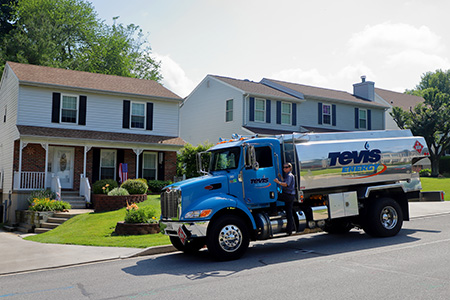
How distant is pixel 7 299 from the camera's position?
6.88 meters

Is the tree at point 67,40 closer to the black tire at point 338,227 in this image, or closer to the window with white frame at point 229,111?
the window with white frame at point 229,111

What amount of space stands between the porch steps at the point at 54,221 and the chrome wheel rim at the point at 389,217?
12.6 m

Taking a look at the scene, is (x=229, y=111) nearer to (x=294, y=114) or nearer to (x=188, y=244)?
(x=294, y=114)

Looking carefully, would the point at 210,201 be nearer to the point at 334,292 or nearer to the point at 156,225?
the point at 334,292

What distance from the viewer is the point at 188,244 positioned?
10414 mm

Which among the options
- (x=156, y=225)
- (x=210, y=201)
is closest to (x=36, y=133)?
(x=156, y=225)

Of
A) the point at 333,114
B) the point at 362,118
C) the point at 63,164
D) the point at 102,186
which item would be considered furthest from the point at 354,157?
the point at 362,118

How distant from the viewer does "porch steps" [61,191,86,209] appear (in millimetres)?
20031

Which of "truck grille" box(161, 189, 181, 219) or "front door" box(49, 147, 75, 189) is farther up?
"front door" box(49, 147, 75, 189)

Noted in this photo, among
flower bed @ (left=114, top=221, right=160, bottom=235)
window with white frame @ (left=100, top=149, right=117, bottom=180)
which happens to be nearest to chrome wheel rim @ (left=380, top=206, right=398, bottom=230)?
flower bed @ (left=114, top=221, right=160, bottom=235)

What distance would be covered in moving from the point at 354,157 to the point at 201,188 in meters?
4.32

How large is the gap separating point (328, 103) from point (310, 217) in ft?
71.8

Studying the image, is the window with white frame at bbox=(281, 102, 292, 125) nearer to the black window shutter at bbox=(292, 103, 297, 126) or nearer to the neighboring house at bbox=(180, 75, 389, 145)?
the neighboring house at bbox=(180, 75, 389, 145)

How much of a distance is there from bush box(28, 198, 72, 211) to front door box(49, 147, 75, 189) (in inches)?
139
